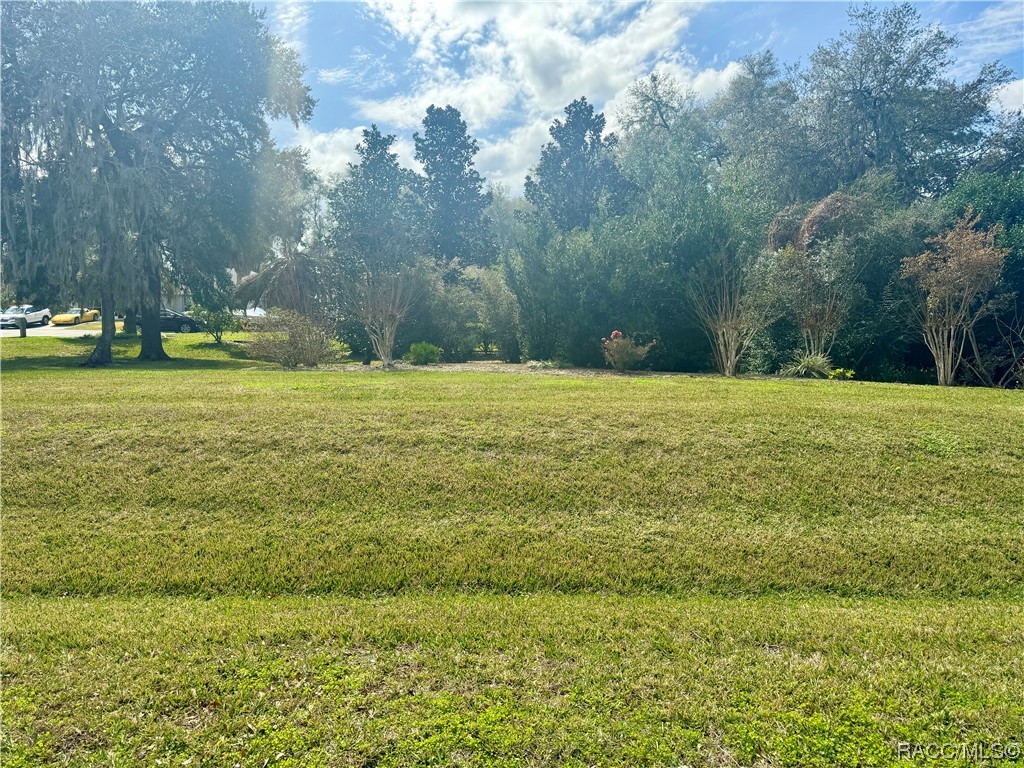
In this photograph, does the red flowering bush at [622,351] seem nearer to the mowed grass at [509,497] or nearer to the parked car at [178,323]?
the mowed grass at [509,497]

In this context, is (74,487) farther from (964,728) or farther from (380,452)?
(964,728)

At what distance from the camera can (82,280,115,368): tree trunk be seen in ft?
49.8

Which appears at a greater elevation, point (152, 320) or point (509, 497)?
point (152, 320)

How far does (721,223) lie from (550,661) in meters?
13.0

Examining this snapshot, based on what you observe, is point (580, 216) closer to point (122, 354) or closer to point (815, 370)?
point (815, 370)

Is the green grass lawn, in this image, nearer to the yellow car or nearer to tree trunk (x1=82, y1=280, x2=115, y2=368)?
tree trunk (x1=82, y1=280, x2=115, y2=368)

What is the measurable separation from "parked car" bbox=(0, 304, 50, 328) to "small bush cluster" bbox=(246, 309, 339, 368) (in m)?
21.2

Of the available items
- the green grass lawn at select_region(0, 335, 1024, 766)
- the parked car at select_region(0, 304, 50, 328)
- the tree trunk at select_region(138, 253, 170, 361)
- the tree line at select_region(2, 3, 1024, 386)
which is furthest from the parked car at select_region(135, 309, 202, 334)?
the green grass lawn at select_region(0, 335, 1024, 766)

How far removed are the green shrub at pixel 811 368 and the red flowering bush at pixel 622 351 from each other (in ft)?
10.6

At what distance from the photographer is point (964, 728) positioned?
97.0 inches

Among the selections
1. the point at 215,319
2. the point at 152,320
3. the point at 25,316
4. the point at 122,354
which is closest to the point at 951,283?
the point at 152,320

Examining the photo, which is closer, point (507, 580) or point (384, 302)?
point (507, 580)

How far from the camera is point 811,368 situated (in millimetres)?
12328

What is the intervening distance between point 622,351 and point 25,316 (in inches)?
1255
